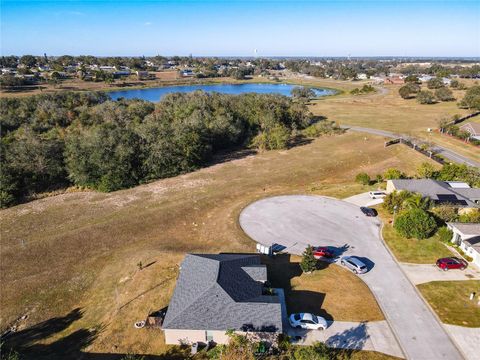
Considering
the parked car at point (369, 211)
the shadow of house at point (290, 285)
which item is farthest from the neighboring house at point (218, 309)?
the parked car at point (369, 211)

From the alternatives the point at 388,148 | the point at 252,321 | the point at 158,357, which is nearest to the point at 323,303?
the point at 252,321

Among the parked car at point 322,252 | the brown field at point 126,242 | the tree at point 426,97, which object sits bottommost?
the brown field at point 126,242

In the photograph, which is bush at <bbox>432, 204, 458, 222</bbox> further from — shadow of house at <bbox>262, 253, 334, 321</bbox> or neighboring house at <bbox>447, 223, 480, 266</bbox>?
shadow of house at <bbox>262, 253, 334, 321</bbox>

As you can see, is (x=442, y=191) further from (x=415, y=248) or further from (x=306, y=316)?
(x=306, y=316)

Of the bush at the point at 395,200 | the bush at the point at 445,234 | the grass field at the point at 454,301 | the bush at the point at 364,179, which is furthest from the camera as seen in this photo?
the bush at the point at 364,179

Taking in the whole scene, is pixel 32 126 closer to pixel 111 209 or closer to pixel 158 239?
pixel 111 209

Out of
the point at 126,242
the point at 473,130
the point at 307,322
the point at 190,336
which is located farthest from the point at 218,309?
the point at 473,130

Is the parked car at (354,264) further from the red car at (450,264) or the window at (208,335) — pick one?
the window at (208,335)
